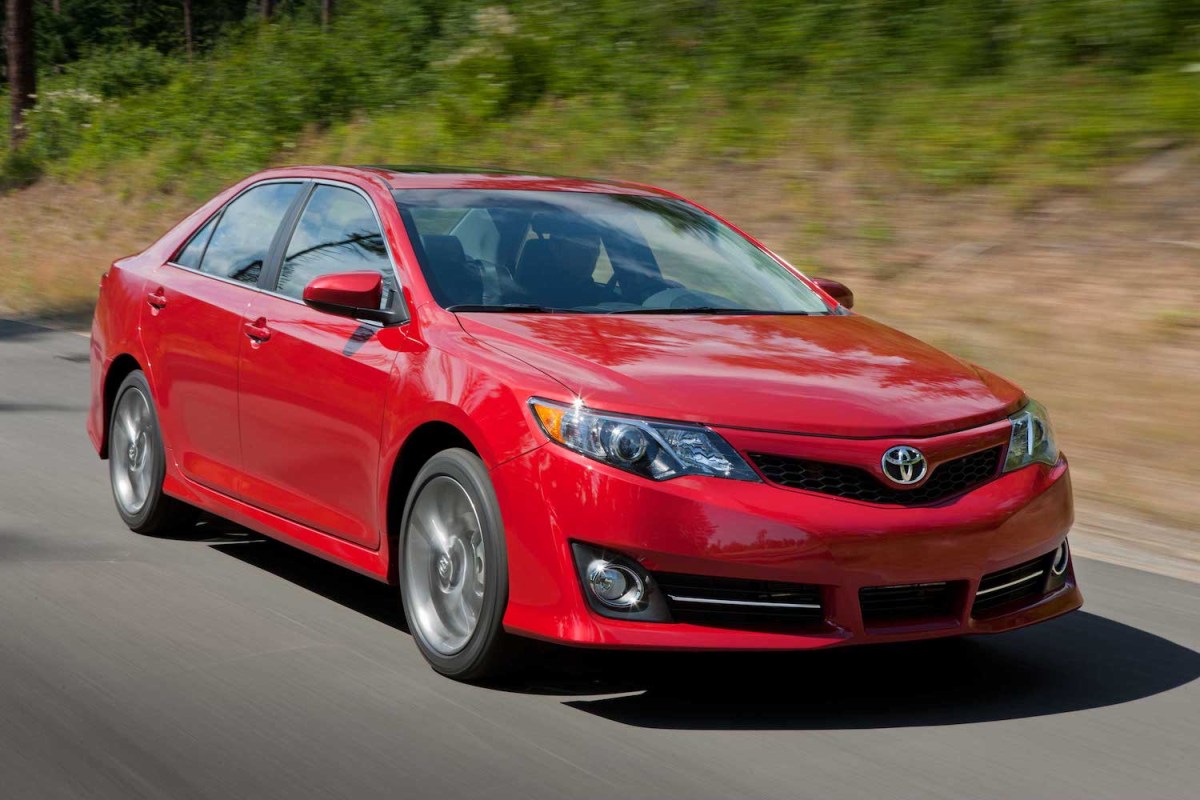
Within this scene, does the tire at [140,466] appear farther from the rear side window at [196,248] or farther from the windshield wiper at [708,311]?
the windshield wiper at [708,311]

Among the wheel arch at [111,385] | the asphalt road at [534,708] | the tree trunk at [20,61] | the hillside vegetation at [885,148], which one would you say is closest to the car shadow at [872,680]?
the asphalt road at [534,708]

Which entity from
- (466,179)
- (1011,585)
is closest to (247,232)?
(466,179)

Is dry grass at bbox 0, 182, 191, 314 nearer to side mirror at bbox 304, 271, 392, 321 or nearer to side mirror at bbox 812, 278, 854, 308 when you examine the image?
side mirror at bbox 812, 278, 854, 308

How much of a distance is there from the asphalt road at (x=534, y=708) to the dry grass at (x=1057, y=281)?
7.23 ft

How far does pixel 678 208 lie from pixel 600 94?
12.0m

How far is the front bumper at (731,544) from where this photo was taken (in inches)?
160

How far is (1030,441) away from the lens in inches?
184

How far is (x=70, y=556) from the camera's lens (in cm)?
610

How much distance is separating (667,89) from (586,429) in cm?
1312

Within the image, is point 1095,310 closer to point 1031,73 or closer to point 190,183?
point 1031,73

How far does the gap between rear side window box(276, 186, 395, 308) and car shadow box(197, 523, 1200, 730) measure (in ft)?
3.84

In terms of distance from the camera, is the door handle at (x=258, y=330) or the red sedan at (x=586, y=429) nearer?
the red sedan at (x=586, y=429)

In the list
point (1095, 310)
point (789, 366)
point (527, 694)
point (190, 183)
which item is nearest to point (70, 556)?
point (527, 694)

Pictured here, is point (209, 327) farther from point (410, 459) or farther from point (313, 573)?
point (410, 459)
